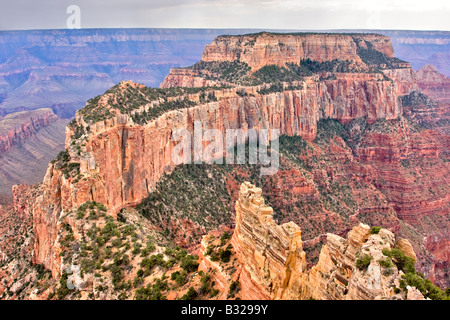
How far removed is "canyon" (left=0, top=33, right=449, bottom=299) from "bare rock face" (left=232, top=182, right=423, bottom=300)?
3.3 inches

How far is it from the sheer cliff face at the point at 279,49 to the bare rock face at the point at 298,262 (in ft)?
298

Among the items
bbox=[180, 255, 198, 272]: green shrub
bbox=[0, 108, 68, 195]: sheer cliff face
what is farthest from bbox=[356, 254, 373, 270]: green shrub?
bbox=[0, 108, 68, 195]: sheer cliff face

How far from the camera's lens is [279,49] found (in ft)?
393

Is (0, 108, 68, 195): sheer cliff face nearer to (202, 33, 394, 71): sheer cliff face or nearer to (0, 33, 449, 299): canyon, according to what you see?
(0, 33, 449, 299): canyon

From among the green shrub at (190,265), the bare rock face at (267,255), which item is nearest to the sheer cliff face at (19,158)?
the green shrub at (190,265)

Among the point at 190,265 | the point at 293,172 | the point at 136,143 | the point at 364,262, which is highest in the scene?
the point at 136,143

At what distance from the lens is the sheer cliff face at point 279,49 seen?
11594 cm

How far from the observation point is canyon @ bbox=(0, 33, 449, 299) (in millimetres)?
25438

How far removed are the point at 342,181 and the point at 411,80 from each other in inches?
3064

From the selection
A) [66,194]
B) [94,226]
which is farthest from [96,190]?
[94,226]

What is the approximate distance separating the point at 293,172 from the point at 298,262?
61045mm

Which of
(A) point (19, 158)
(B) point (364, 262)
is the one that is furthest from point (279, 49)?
(A) point (19, 158)

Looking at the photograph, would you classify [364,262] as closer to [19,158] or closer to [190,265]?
[190,265]

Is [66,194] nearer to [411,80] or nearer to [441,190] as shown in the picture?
[441,190]
